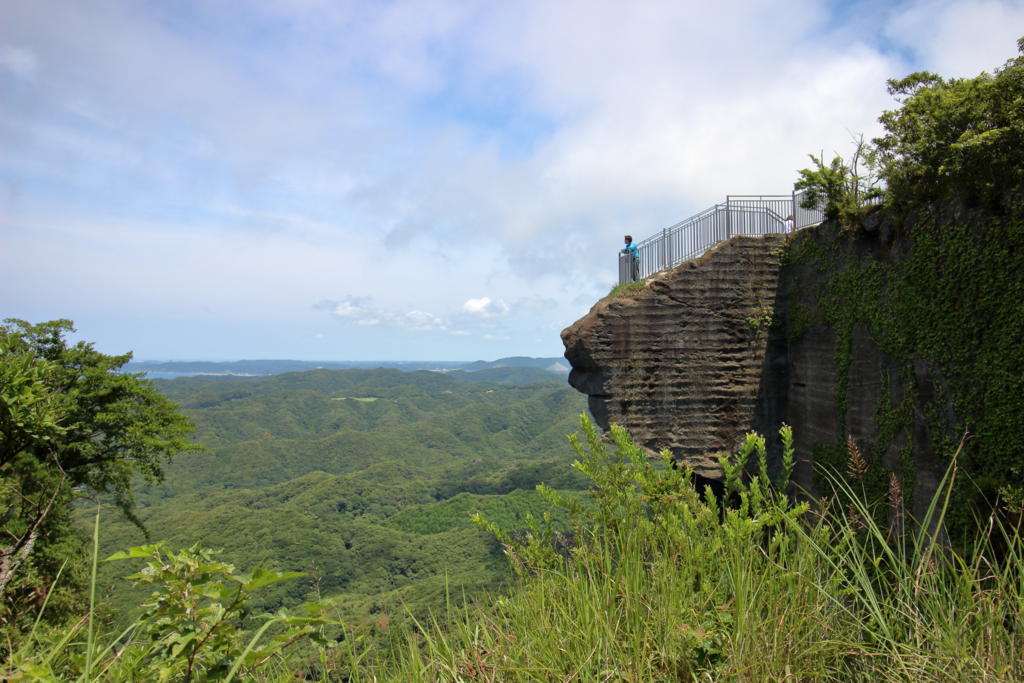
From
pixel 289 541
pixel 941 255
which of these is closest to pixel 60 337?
pixel 941 255

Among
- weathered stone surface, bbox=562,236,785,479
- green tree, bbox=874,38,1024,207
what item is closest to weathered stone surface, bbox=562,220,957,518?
weathered stone surface, bbox=562,236,785,479

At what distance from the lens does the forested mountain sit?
167ft

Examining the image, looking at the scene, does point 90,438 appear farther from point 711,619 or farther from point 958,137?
point 958,137

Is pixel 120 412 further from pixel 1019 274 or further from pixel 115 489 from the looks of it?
pixel 1019 274

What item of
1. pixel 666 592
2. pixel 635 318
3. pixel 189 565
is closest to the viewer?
pixel 189 565

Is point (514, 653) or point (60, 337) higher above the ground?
point (60, 337)

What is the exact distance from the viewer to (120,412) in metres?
15.5

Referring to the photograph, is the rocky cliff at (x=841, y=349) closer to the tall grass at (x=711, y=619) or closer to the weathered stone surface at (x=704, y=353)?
the weathered stone surface at (x=704, y=353)

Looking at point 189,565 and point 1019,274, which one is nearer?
point 189,565

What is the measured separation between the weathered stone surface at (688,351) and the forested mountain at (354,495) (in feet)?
14.8

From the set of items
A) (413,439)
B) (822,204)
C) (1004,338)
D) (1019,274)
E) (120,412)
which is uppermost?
(822,204)

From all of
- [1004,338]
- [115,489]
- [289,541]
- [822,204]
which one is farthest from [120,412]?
[289,541]

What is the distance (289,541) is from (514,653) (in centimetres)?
6846

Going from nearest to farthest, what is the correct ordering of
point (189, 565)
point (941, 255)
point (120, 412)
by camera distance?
point (189, 565), point (941, 255), point (120, 412)
